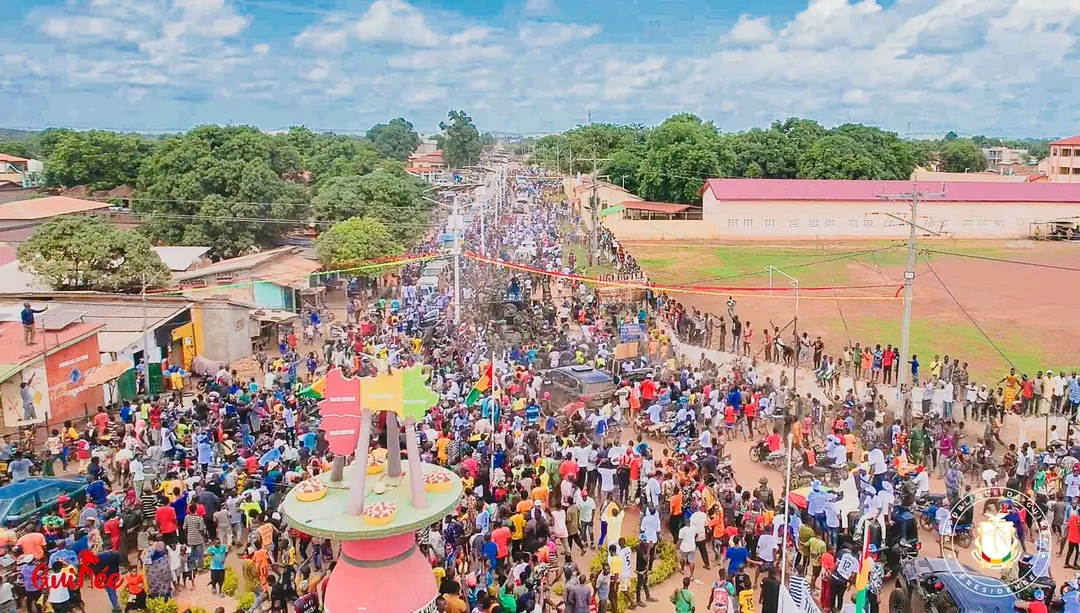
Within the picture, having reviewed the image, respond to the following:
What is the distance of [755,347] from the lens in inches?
1033

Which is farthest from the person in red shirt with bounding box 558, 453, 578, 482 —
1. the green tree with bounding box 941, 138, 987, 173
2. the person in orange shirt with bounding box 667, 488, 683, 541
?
the green tree with bounding box 941, 138, 987, 173

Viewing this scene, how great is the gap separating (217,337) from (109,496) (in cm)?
1202

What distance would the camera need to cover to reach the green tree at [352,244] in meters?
36.0

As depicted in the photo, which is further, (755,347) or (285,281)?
(285,281)

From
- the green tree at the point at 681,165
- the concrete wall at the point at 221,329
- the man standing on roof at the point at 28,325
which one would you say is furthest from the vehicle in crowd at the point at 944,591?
the green tree at the point at 681,165

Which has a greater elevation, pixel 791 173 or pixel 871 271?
pixel 791 173

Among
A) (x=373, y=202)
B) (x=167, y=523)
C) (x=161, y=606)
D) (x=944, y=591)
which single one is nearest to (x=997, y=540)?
(x=944, y=591)

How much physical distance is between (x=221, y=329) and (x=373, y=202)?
22.5m

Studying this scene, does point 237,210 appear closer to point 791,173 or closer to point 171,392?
point 171,392

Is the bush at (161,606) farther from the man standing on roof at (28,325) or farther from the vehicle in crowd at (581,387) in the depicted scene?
the man standing on roof at (28,325)

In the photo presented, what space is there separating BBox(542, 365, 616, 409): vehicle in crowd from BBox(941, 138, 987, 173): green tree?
93.2 meters

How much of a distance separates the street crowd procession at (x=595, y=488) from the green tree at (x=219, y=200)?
24.6 meters

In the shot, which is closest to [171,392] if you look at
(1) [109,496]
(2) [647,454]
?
(1) [109,496]

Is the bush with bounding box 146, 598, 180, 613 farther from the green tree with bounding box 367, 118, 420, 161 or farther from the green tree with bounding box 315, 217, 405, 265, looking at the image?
the green tree with bounding box 367, 118, 420, 161
